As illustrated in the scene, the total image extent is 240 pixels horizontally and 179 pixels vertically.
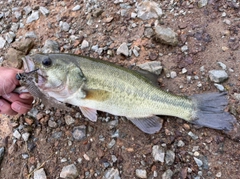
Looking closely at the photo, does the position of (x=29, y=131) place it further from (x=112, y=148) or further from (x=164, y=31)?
(x=164, y=31)

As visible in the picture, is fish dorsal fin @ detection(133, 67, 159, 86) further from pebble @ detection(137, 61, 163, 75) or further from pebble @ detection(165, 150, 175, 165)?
pebble @ detection(165, 150, 175, 165)

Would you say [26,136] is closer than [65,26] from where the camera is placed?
Yes

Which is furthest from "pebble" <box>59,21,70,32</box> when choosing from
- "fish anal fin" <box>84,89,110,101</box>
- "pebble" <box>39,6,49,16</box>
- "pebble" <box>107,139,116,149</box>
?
"pebble" <box>107,139,116,149</box>

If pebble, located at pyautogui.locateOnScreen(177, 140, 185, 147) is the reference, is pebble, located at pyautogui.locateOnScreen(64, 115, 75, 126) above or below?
above

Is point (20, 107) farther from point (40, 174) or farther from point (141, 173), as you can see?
point (141, 173)

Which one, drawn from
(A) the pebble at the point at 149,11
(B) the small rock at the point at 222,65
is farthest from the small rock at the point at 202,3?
(B) the small rock at the point at 222,65

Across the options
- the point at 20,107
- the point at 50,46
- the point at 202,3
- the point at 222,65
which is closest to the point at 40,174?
the point at 20,107

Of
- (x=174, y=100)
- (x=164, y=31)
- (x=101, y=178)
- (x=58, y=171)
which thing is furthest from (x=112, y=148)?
(x=164, y=31)
